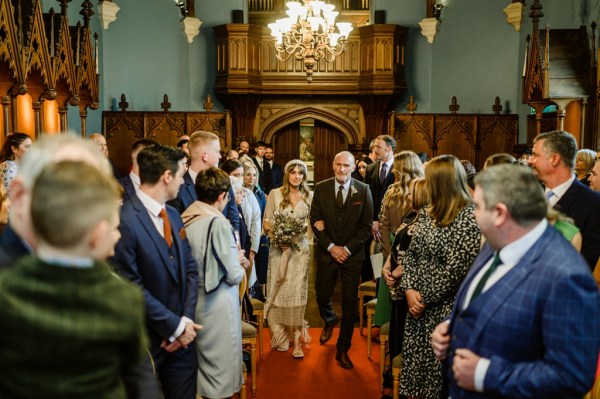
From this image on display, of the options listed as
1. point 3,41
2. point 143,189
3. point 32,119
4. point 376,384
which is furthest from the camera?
point 32,119

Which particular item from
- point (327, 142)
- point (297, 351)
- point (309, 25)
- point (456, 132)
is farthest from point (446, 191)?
point (327, 142)

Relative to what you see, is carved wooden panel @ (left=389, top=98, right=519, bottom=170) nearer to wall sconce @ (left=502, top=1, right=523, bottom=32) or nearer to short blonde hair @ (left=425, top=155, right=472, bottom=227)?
wall sconce @ (left=502, top=1, right=523, bottom=32)

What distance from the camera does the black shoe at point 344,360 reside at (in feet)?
15.5

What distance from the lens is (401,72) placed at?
11539 millimetres

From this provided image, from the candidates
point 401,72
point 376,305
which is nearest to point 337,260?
point 376,305

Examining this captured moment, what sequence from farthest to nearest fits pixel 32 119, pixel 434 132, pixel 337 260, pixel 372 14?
pixel 372 14
pixel 434 132
pixel 32 119
pixel 337 260

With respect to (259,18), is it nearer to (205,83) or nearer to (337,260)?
(205,83)

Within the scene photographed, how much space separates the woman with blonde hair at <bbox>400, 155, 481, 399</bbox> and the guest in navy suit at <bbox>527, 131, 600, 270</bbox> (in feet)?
1.88

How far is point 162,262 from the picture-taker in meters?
2.66

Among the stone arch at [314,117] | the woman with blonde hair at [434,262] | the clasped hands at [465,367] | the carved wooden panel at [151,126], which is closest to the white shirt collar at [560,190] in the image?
the woman with blonde hair at [434,262]

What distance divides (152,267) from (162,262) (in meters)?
0.05

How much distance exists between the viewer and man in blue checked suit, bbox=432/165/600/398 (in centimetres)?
164

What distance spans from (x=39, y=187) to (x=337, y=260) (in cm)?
386

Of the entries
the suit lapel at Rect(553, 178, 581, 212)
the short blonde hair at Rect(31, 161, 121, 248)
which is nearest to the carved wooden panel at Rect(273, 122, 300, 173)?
the suit lapel at Rect(553, 178, 581, 212)
